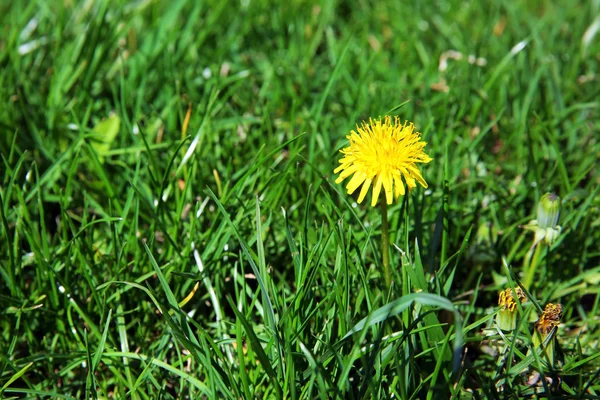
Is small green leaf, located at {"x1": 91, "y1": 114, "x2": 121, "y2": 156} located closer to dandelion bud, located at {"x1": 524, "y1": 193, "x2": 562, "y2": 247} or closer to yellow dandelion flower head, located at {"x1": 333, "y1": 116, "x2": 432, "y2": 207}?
yellow dandelion flower head, located at {"x1": 333, "y1": 116, "x2": 432, "y2": 207}

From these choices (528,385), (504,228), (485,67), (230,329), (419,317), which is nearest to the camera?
(419,317)

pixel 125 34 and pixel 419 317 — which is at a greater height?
pixel 125 34

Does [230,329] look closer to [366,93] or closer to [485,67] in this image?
[366,93]

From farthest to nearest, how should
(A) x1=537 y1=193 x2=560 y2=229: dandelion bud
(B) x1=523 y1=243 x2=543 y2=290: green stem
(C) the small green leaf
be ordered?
(C) the small green leaf < (B) x1=523 y1=243 x2=543 y2=290: green stem < (A) x1=537 y1=193 x2=560 y2=229: dandelion bud

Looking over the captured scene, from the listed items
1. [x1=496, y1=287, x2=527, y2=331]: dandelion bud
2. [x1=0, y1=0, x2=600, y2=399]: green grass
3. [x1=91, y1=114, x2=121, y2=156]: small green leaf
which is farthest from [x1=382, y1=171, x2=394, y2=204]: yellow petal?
[x1=91, y1=114, x2=121, y2=156]: small green leaf

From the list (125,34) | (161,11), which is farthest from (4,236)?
(161,11)

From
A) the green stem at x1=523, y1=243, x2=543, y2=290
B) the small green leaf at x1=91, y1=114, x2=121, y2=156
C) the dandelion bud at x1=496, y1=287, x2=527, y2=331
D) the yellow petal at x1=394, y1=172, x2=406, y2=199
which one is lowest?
the green stem at x1=523, y1=243, x2=543, y2=290

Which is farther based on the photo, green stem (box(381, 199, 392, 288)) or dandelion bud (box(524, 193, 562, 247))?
dandelion bud (box(524, 193, 562, 247))
